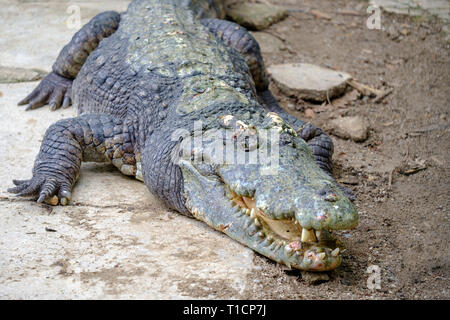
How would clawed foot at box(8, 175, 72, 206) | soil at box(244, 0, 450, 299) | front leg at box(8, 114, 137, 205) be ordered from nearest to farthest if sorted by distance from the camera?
soil at box(244, 0, 450, 299) → clawed foot at box(8, 175, 72, 206) → front leg at box(8, 114, 137, 205)

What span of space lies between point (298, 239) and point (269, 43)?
4.26m

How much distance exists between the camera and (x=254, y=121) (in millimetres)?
3518

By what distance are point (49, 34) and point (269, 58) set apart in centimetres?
263

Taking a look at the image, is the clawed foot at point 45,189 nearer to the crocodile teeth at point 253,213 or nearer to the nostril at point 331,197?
the crocodile teeth at point 253,213

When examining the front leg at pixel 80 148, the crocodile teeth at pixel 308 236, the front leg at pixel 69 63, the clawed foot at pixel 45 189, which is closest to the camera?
the crocodile teeth at pixel 308 236

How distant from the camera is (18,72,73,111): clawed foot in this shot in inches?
210

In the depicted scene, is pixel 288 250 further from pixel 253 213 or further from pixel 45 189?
pixel 45 189

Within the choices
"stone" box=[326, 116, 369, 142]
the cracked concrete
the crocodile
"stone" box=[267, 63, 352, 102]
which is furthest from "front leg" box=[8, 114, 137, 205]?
"stone" box=[267, 63, 352, 102]

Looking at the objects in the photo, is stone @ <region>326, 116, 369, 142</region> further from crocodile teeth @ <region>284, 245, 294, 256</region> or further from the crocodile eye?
crocodile teeth @ <region>284, 245, 294, 256</region>

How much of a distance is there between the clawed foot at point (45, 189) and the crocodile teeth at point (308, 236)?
1737mm

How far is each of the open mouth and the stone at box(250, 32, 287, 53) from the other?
12.6 ft

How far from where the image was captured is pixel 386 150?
16.2 feet

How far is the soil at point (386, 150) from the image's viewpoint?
3031 millimetres

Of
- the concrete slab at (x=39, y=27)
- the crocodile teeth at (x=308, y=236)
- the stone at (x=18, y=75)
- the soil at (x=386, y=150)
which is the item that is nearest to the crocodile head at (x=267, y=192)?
the crocodile teeth at (x=308, y=236)
